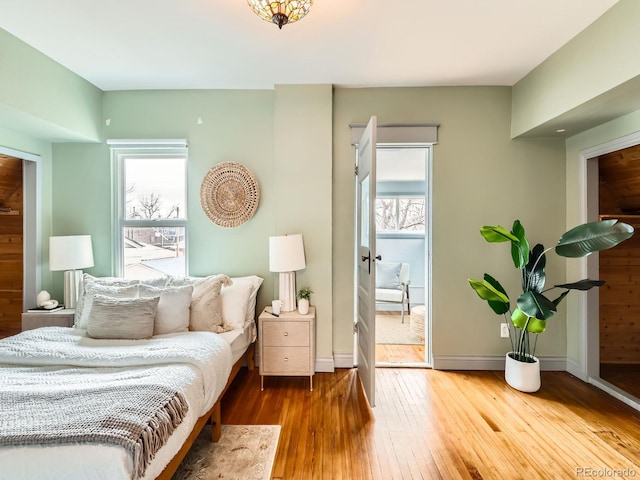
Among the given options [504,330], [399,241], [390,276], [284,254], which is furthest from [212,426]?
[399,241]

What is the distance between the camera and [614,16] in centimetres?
181

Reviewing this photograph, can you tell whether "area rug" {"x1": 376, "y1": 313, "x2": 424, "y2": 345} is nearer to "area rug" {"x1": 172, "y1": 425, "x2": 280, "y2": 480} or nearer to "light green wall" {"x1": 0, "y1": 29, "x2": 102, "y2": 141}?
"area rug" {"x1": 172, "y1": 425, "x2": 280, "y2": 480}

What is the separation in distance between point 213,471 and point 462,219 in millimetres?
A: 2810

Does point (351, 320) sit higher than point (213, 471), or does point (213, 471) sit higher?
point (351, 320)

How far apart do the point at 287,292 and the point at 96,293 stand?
1510 mm

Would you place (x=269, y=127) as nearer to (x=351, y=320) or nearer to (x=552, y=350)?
(x=351, y=320)

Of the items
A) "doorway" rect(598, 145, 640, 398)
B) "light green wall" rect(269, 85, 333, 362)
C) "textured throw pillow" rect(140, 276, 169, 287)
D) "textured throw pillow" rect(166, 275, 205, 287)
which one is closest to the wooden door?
"textured throw pillow" rect(140, 276, 169, 287)

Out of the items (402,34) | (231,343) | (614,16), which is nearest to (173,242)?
(231,343)

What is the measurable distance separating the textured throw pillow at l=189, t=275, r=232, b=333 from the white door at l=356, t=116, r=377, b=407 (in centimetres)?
115

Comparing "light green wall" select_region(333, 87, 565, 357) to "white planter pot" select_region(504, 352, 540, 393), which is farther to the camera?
"light green wall" select_region(333, 87, 565, 357)

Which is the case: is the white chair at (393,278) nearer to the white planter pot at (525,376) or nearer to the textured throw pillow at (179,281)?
the white planter pot at (525,376)

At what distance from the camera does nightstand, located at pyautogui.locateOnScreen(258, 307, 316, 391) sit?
8.35 feet

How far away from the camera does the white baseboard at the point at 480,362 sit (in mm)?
2887

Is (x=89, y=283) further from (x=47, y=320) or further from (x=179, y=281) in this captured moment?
(x=179, y=281)
